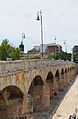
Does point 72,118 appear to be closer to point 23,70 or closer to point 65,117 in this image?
point 65,117

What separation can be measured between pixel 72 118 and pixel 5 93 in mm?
8598

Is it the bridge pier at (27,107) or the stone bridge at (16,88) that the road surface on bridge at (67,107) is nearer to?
the stone bridge at (16,88)

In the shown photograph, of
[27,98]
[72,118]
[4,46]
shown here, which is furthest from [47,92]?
[4,46]

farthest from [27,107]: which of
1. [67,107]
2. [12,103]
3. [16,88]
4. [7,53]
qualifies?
[7,53]

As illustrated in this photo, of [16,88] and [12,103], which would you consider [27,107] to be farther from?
[16,88]

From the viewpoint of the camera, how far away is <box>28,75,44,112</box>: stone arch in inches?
1571

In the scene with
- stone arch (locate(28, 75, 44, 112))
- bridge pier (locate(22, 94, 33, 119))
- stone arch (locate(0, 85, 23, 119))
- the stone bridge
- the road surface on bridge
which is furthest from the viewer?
stone arch (locate(28, 75, 44, 112))

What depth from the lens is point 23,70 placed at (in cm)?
2605

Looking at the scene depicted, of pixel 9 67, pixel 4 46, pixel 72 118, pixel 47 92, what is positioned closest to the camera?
pixel 9 67

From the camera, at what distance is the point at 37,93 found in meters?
40.8

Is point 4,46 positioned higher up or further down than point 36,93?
higher up

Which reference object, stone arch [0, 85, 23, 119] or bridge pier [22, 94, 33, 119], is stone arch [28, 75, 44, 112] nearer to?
bridge pier [22, 94, 33, 119]

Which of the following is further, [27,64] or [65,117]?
[65,117]

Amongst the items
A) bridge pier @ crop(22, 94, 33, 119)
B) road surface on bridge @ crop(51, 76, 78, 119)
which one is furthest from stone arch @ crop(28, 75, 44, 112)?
bridge pier @ crop(22, 94, 33, 119)
